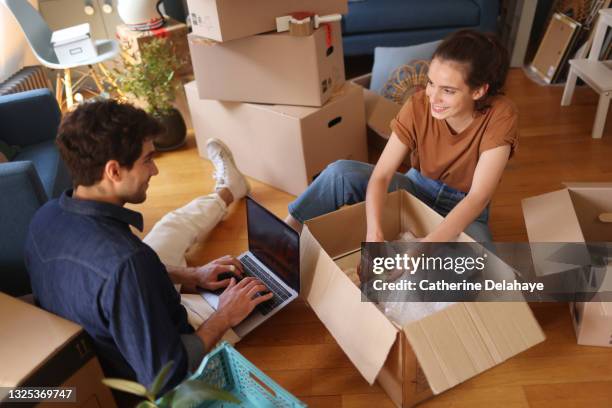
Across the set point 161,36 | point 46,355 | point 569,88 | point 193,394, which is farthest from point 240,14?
point 569,88

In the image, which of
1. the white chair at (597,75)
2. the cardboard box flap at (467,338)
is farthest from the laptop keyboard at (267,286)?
the white chair at (597,75)

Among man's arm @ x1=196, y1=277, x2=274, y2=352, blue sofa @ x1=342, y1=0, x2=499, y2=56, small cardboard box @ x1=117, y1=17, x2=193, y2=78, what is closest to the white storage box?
small cardboard box @ x1=117, y1=17, x2=193, y2=78

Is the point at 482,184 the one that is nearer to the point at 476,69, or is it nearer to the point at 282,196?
the point at 476,69

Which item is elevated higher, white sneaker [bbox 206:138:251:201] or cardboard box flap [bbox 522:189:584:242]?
cardboard box flap [bbox 522:189:584:242]

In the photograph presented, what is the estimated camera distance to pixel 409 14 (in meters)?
2.94

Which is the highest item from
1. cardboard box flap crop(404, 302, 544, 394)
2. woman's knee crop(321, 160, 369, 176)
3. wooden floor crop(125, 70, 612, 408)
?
woman's knee crop(321, 160, 369, 176)

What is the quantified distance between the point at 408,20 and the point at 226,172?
1535 mm

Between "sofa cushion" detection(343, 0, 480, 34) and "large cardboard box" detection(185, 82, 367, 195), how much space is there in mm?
928

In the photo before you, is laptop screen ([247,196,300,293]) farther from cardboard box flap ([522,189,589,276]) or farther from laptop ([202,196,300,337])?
cardboard box flap ([522,189,589,276])

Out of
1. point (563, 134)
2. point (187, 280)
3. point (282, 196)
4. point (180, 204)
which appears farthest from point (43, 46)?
point (563, 134)

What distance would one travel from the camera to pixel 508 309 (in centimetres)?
115

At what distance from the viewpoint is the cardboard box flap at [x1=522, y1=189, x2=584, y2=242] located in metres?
1.46

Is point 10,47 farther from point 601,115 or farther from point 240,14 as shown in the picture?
point 601,115

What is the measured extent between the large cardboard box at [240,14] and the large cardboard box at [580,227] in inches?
43.8
